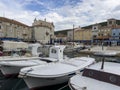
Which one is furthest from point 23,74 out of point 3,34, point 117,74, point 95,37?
point 95,37

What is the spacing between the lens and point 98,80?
7895 millimetres

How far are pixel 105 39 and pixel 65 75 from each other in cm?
6564

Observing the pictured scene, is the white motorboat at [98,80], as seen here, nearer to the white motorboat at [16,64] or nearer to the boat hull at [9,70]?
the white motorboat at [16,64]

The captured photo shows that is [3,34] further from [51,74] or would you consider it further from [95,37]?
[51,74]

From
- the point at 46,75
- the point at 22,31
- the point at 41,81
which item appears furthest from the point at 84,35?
the point at 46,75

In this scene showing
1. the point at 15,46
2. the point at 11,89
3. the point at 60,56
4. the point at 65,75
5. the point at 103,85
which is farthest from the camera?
the point at 15,46

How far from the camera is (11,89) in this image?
1224cm

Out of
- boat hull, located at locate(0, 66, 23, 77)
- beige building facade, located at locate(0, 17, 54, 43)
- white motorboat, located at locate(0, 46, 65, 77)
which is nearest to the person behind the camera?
white motorboat, located at locate(0, 46, 65, 77)

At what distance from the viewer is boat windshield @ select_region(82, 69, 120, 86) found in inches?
296

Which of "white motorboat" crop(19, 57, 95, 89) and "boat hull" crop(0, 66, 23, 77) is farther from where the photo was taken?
"boat hull" crop(0, 66, 23, 77)

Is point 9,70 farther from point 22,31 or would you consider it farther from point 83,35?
point 83,35

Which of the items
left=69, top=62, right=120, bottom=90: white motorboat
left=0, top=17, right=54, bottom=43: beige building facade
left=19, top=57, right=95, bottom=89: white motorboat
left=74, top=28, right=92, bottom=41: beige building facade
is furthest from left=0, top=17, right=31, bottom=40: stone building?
left=69, top=62, right=120, bottom=90: white motorboat

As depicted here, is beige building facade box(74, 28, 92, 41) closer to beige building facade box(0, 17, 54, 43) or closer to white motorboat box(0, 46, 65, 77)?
beige building facade box(0, 17, 54, 43)

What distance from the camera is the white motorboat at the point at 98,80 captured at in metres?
7.25
